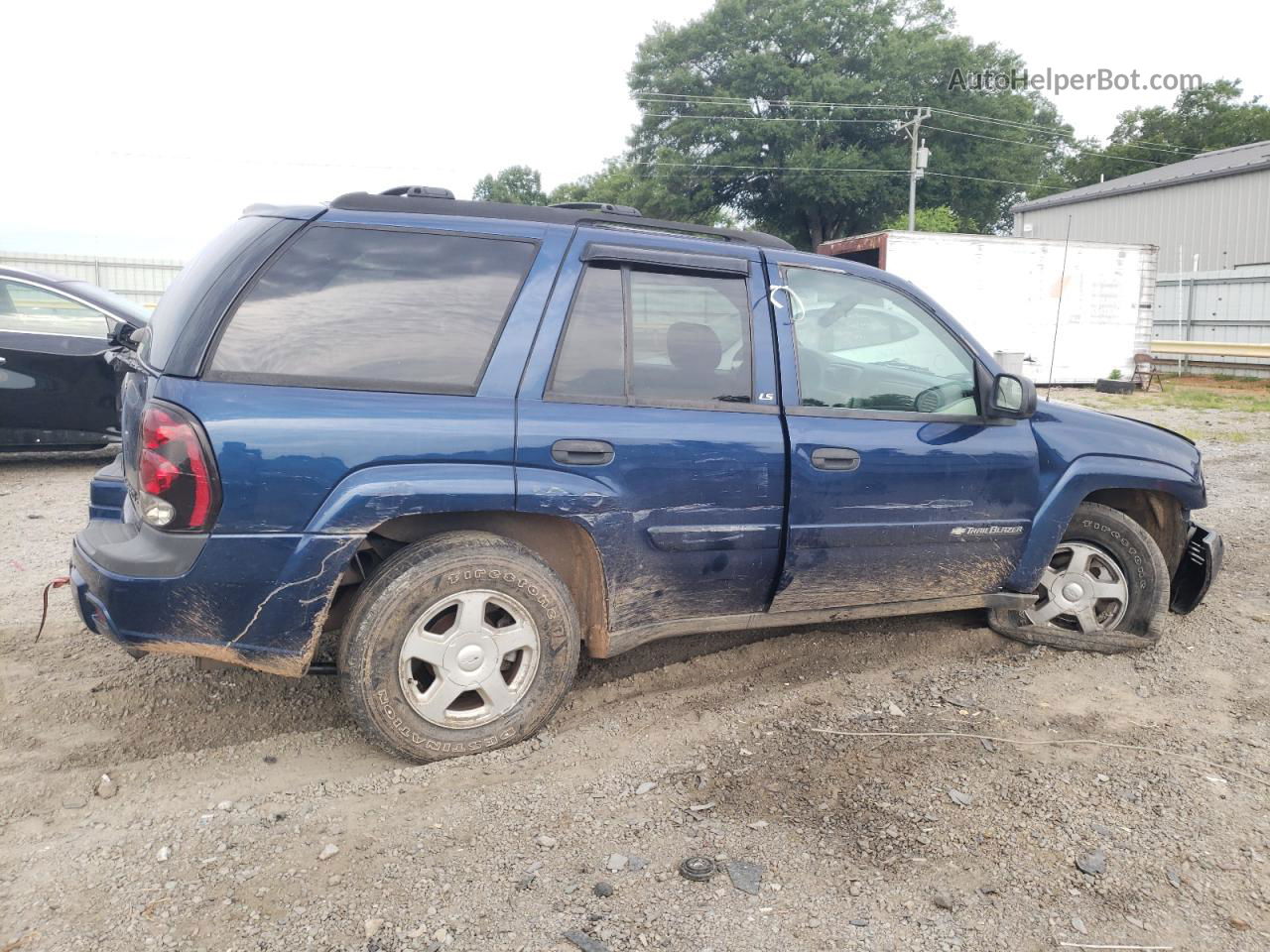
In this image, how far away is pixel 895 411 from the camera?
12.6 ft

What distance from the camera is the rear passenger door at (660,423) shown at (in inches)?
128

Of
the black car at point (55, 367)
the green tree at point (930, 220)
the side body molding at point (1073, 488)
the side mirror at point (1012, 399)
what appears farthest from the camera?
the green tree at point (930, 220)

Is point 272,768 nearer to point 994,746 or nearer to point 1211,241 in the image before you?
point 994,746

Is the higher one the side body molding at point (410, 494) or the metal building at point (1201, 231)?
the metal building at point (1201, 231)

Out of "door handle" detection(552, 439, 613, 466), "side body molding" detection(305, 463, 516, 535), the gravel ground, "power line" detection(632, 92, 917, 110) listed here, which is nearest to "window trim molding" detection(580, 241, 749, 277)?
"door handle" detection(552, 439, 613, 466)

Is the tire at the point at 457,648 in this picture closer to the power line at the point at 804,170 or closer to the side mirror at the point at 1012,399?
the side mirror at the point at 1012,399

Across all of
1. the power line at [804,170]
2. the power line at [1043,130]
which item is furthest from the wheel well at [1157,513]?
the power line at [1043,130]

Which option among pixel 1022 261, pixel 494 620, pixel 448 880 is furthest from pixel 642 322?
pixel 1022 261

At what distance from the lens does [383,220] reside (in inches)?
128

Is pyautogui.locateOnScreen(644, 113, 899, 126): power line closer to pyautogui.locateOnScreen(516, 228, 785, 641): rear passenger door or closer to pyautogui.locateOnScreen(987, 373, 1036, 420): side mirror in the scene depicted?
pyautogui.locateOnScreen(987, 373, 1036, 420): side mirror

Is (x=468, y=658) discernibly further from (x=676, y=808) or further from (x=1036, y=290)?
(x=1036, y=290)

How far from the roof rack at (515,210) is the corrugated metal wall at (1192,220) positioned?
3152cm

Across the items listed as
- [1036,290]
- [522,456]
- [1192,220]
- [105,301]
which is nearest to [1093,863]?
[522,456]

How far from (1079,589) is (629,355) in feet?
8.26
